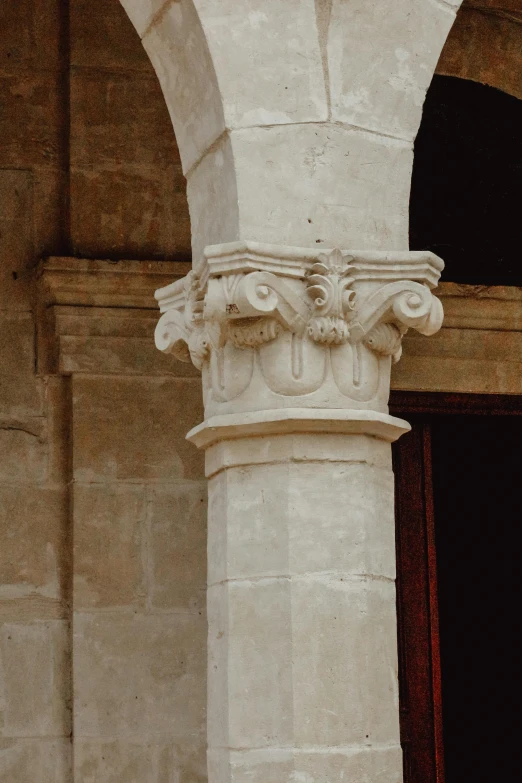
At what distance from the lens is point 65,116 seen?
17.6 ft

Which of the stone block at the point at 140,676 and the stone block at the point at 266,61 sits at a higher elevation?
the stone block at the point at 266,61

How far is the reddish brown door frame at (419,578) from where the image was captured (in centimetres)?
555

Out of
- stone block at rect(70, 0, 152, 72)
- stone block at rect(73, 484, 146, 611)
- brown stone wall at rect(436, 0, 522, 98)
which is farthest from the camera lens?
brown stone wall at rect(436, 0, 522, 98)

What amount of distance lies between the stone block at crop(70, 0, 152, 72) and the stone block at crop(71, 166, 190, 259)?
1.36 ft

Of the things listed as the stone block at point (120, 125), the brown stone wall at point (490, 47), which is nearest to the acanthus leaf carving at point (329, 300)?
the stone block at point (120, 125)

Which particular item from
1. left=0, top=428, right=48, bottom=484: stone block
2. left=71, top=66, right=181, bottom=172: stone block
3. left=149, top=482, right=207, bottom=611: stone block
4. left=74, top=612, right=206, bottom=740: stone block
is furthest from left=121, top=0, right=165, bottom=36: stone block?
left=74, top=612, right=206, bottom=740: stone block

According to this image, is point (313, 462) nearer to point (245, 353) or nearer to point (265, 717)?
point (245, 353)

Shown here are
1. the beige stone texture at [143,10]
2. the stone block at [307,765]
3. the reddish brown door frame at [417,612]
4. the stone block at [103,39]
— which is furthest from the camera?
the reddish brown door frame at [417,612]

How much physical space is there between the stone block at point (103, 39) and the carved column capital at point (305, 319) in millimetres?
2281

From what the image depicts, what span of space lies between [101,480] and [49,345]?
53 centimetres

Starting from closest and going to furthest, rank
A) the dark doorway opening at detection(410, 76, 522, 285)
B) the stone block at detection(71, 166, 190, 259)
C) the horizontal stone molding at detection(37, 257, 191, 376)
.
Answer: the horizontal stone molding at detection(37, 257, 191, 376) → the stone block at detection(71, 166, 190, 259) → the dark doorway opening at detection(410, 76, 522, 285)

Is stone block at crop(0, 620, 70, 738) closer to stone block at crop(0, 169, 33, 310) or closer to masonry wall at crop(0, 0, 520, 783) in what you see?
masonry wall at crop(0, 0, 520, 783)

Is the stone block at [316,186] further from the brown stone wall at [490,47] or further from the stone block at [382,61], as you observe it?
the brown stone wall at [490,47]

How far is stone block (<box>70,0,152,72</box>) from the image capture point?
537cm
